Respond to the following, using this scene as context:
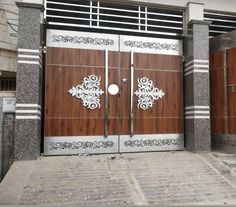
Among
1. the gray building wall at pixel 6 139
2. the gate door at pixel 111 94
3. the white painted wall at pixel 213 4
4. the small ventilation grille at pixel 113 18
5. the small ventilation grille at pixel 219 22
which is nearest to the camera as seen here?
the gray building wall at pixel 6 139

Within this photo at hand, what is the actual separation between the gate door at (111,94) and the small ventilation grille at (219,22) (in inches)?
55.6

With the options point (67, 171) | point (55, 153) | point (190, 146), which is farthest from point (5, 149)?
point (190, 146)

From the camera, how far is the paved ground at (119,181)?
5.44m

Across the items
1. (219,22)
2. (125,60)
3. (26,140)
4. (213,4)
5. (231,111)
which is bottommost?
(26,140)

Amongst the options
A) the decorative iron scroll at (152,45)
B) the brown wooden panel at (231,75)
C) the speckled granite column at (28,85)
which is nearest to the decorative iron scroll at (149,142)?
the brown wooden panel at (231,75)

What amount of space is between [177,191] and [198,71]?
343cm

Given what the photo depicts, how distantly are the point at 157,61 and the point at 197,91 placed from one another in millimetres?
1265

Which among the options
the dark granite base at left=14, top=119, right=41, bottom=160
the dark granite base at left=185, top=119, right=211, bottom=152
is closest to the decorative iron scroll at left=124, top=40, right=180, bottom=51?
the dark granite base at left=185, top=119, right=211, bottom=152

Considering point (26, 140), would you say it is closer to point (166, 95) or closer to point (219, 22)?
Result: point (166, 95)

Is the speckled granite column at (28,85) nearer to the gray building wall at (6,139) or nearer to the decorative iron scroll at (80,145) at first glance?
the gray building wall at (6,139)

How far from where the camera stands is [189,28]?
8.41m

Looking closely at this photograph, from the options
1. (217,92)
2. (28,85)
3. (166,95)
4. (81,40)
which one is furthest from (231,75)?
(28,85)

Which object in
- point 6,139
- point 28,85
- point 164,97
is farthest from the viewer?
point 164,97

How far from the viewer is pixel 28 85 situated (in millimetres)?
7031
